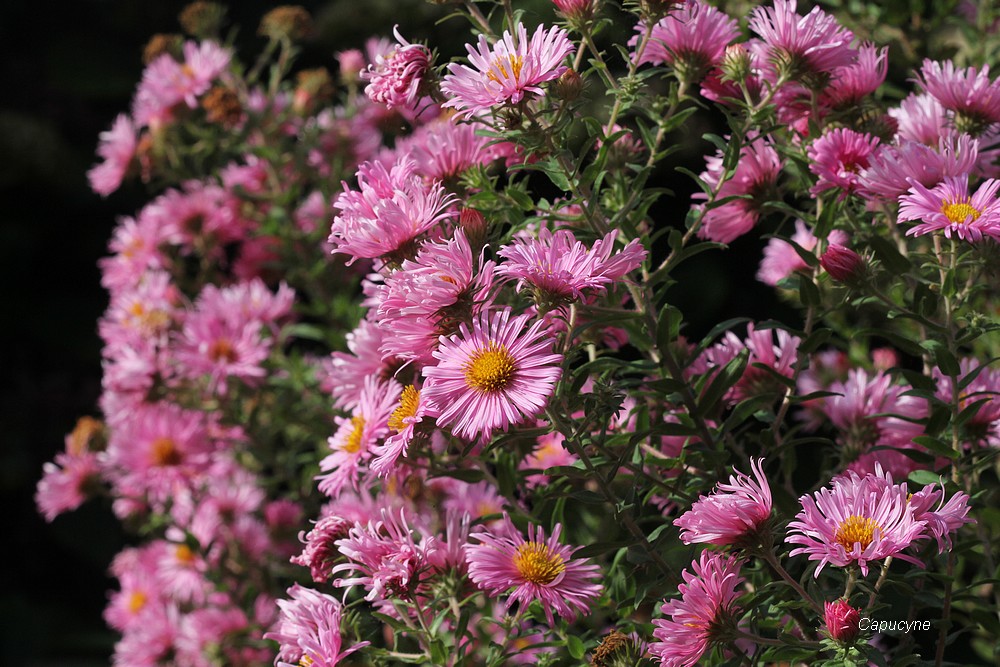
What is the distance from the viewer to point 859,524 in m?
0.60

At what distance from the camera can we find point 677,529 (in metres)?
0.73

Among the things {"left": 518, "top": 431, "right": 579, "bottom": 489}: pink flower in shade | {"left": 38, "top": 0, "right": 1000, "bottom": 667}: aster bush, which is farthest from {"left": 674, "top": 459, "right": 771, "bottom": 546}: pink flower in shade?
{"left": 518, "top": 431, "right": 579, "bottom": 489}: pink flower in shade

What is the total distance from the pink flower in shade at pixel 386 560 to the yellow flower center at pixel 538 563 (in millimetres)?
66

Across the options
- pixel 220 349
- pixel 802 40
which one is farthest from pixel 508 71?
pixel 220 349

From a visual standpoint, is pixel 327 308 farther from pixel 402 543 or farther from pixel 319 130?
pixel 402 543

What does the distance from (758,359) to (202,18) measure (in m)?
0.98

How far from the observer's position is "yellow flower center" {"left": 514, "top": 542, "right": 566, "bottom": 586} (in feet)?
2.30

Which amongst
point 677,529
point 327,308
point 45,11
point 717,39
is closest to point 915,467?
point 677,529

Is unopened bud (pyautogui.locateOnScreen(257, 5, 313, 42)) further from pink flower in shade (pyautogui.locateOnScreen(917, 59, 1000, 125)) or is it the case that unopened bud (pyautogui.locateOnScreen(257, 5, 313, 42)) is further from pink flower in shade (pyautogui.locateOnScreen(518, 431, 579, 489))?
pink flower in shade (pyautogui.locateOnScreen(917, 59, 1000, 125))

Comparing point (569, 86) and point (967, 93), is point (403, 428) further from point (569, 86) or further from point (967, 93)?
point (967, 93)

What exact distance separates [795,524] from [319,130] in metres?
1.01

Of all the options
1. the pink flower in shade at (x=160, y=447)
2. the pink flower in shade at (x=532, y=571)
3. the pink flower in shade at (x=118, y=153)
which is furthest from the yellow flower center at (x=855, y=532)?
the pink flower in shade at (x=118, y=153)

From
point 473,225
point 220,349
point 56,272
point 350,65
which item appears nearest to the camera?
point 473,225

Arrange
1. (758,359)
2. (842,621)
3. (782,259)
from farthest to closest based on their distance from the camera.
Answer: (782,259) → (758,359) → (842,621)
